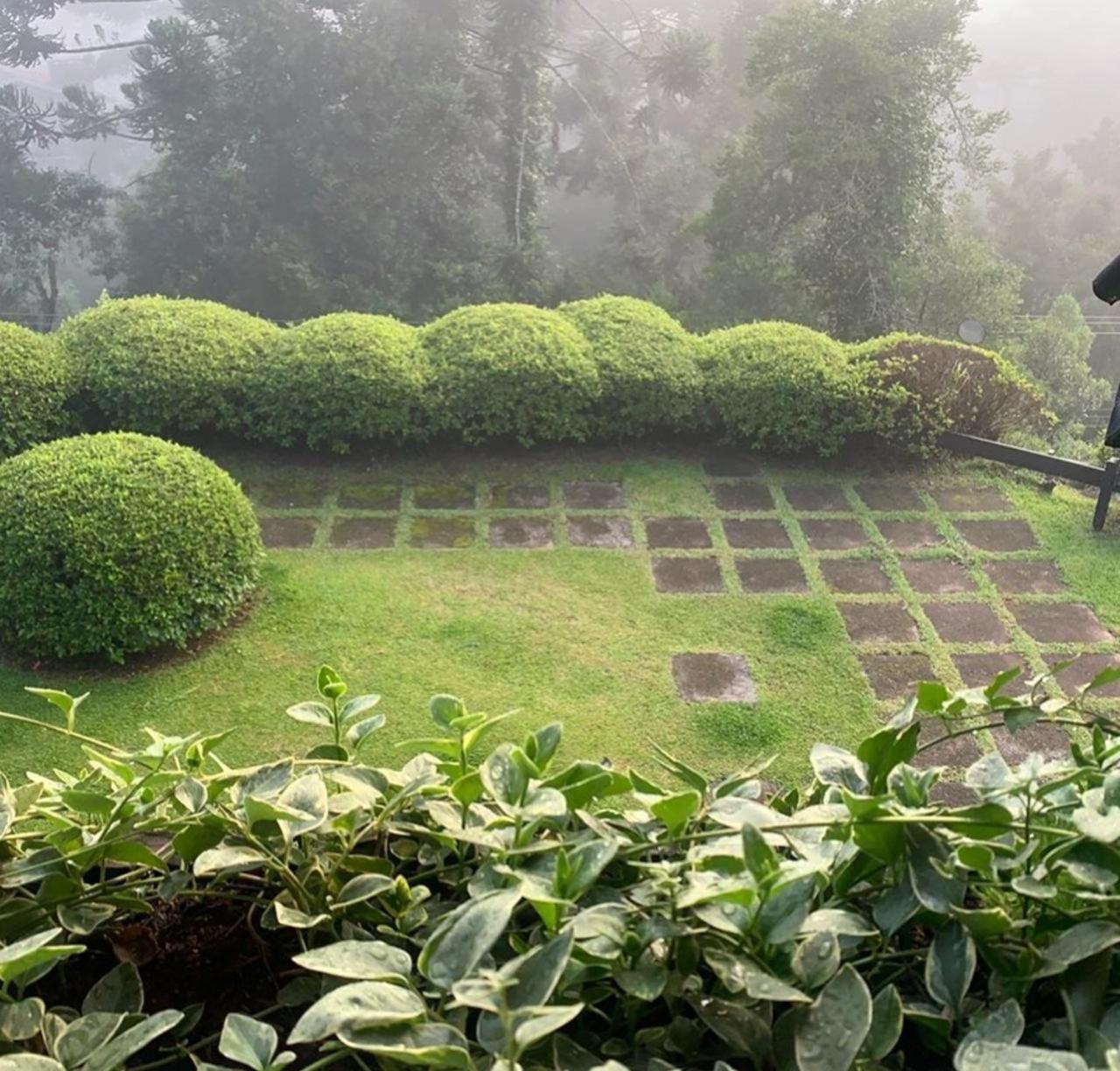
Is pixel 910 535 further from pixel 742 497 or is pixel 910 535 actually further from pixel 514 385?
pixel 514 385

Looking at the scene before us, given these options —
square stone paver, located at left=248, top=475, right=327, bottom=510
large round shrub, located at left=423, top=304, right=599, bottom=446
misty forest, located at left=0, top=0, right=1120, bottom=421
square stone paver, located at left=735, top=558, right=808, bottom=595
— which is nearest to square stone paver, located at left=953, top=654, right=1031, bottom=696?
square stone paver, located at left=735, top=558, right=808, bottom=595

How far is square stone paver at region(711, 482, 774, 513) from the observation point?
4.47 meters

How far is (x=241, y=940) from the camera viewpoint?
740 millimetres

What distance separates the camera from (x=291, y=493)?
4.55 m

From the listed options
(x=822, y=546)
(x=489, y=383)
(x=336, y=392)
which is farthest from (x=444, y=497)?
(x=822, y=546)

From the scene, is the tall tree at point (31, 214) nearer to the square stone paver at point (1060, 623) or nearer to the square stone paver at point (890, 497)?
the square stone paver at point (890, 497)

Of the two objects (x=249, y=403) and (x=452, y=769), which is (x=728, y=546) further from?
(x=452, y=769)

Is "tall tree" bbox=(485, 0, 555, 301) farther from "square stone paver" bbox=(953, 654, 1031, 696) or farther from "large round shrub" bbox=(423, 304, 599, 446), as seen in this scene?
"square stone paver" bbox=(953, 654, 1031, 696)

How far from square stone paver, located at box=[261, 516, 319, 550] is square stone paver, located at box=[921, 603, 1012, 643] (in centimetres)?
237

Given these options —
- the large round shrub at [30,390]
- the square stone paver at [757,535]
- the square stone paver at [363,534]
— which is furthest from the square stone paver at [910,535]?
the large round shrub at [30,390]

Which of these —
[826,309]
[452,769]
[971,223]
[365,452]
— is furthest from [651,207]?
[452,769]

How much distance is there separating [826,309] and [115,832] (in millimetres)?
8427

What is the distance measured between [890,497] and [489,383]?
6.03 ft

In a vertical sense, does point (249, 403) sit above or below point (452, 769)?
below
